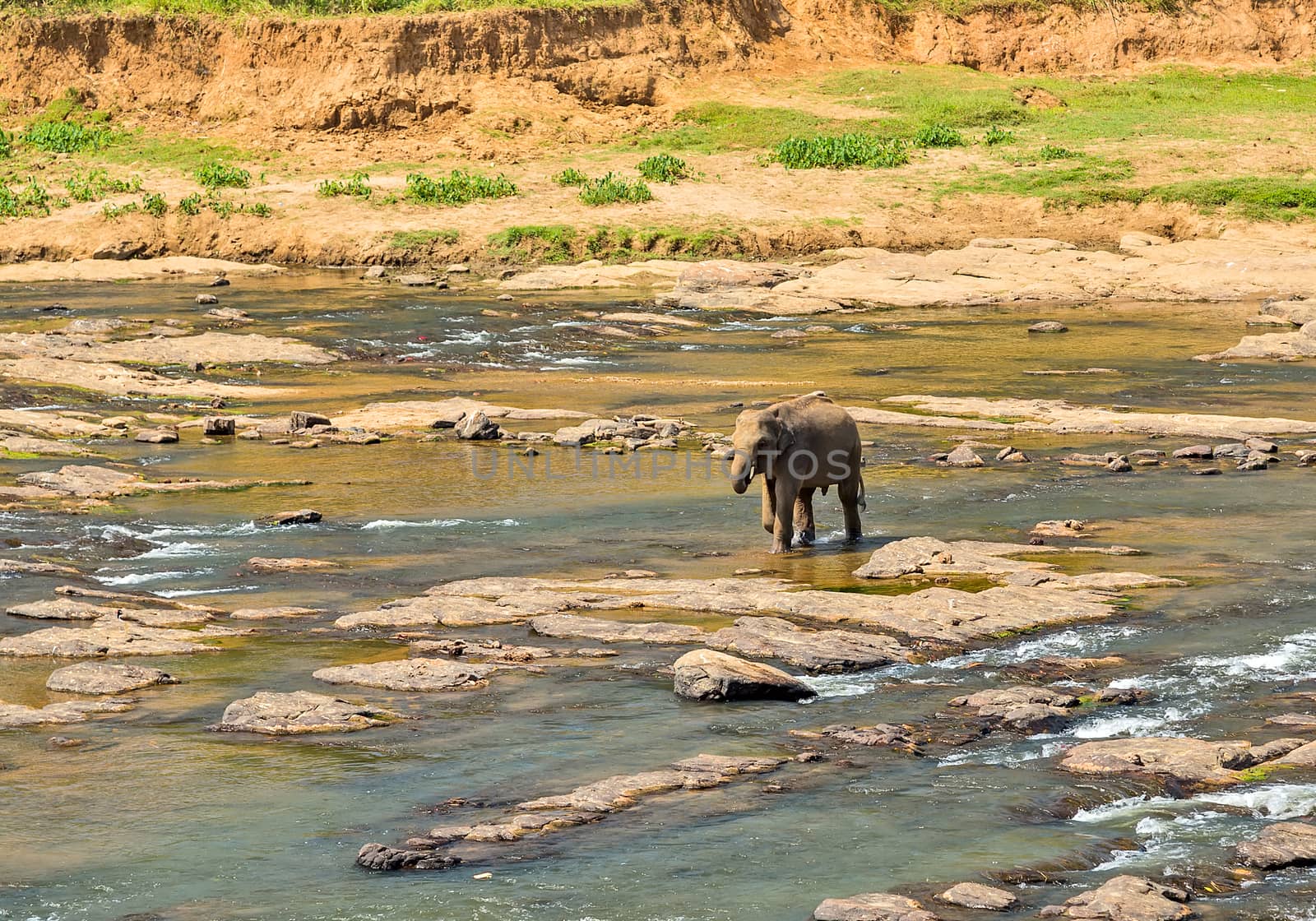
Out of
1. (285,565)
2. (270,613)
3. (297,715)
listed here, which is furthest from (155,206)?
(297,715)

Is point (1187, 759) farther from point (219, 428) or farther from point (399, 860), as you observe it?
point (219, 428)

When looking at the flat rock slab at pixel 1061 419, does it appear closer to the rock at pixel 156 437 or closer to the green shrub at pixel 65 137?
the rock at pixel 156 437

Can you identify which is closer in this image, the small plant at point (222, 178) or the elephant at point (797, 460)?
the elephant at point (797, 460)

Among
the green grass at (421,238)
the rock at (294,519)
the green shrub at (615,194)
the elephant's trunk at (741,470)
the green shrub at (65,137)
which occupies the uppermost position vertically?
the green shrub at (65,137)

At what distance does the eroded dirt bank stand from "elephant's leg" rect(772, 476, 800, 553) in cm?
3607

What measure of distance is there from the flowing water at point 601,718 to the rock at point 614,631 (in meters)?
0.27

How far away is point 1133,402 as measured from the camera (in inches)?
1037

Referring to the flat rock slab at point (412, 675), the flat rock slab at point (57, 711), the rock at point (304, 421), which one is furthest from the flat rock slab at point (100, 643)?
the rock at point (304, 421)

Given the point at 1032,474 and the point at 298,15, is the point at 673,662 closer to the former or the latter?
the point at 1032,474

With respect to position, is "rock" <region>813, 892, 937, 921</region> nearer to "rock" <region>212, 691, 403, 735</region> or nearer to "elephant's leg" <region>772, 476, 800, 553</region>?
"rock" <region>212, 691, 403, 735</region>

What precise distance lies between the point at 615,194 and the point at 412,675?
34.2 m

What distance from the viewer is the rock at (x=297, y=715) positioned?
1119cm

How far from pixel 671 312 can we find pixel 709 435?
13590 mm

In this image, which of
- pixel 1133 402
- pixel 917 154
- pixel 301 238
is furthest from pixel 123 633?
pixel 917 154
